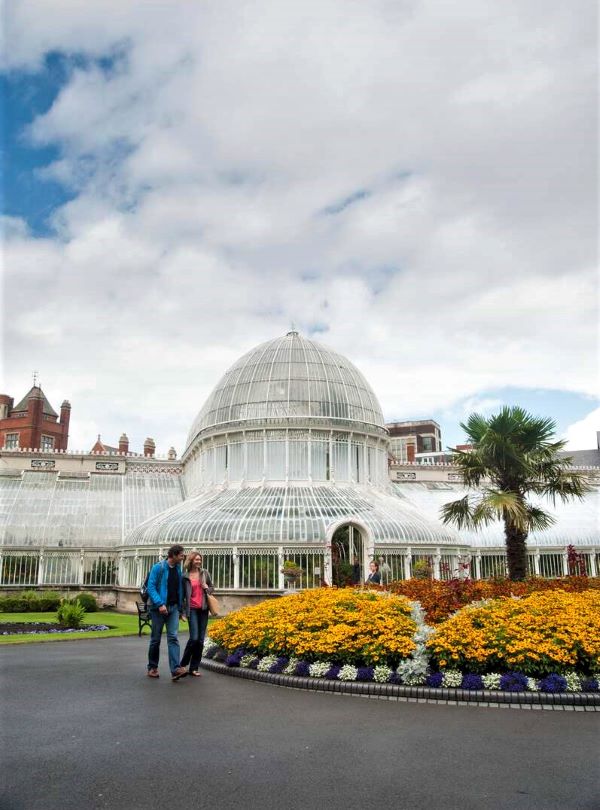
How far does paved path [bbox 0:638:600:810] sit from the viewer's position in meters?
6.09

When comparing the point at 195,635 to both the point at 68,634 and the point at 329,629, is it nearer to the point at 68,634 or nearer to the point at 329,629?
the point at 329,629

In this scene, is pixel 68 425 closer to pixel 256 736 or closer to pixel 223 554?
pixel 223 554

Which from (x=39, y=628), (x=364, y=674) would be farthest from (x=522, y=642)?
(x=39, y=628)

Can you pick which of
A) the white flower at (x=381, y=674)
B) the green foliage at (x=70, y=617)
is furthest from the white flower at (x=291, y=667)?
the green foliage at (x=70, y=617)

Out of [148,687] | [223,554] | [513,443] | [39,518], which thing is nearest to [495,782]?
[148,687]

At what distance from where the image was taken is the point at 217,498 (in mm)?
34312

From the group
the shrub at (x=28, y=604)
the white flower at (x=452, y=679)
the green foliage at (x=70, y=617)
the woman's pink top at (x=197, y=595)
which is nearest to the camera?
the white flower at (x=452, y=679)

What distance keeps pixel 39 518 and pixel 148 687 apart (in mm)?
27737

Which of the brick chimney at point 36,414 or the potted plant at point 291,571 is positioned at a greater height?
the brick chimney at point 36,414

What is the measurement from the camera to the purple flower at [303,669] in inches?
460

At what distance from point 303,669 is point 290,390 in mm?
26326

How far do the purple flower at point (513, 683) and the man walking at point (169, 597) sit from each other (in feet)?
17.6

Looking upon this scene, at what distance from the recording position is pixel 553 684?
10.4 m

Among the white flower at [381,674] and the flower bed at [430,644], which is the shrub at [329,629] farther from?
the white flower at [381,674]
